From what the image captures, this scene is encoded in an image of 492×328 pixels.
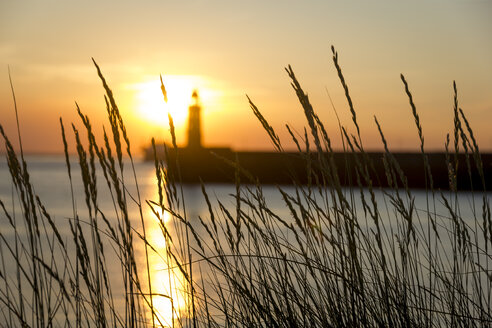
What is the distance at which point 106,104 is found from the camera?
4.63 feet

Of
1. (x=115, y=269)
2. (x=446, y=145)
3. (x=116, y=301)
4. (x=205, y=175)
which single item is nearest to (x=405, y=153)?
(x=205, y=175)

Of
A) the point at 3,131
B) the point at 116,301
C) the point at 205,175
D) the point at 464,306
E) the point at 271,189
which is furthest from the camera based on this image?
the point at 271,189

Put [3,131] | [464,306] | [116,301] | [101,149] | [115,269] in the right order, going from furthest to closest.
→ [115,269], [116,301], [464,306], [101,149], [3,131]

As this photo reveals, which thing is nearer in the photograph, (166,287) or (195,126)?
(166,287)

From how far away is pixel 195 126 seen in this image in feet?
94.2

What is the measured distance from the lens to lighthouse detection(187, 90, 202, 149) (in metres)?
28.4

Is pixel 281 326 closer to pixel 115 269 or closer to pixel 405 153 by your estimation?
pixel 115 269

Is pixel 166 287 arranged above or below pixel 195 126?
below

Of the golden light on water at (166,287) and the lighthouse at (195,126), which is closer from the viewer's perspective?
the golden light on water at (166,287)

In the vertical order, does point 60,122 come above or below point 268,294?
above

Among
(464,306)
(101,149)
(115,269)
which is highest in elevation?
(101,149)

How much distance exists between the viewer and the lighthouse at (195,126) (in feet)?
93.2

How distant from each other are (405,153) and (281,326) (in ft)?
82.9

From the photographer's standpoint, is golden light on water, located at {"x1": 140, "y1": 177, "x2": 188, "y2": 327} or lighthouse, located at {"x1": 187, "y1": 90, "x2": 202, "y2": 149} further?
lighthouse, located at {"x1": 187, "y1": 90, "x2": 202, "y2": 149}
